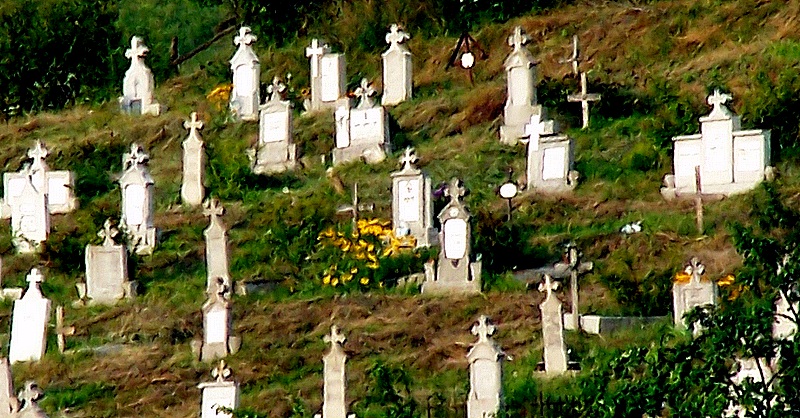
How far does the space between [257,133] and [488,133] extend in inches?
132

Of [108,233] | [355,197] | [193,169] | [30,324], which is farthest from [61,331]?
[193,169]

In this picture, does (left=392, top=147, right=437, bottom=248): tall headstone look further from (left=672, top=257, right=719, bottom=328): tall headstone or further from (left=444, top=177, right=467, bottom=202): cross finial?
(left=672, top=257, right=719, bottom=328): tall headstone

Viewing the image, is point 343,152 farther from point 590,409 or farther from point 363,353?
point 590,409

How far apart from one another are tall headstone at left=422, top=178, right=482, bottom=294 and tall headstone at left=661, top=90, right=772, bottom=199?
3148mm

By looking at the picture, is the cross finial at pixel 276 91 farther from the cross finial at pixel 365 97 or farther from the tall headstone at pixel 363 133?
the cross finial at pixel 365 97

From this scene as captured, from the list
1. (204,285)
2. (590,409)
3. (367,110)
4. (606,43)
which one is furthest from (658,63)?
(590,409)

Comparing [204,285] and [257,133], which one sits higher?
[257,133]

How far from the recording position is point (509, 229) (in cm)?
3083

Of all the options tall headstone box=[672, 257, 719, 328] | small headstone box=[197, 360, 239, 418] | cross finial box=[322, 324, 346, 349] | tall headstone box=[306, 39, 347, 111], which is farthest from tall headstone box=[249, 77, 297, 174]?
small headstone box=[197, 360, 239, 418]

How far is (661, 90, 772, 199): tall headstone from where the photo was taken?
32312 millimetres

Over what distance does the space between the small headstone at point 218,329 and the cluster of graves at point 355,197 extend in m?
0.01

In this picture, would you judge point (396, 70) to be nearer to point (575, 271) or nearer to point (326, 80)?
point (326, 80)

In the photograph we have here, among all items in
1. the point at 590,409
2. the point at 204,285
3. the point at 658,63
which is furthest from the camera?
the point at 658,63

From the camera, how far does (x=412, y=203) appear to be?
3212cm
